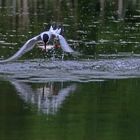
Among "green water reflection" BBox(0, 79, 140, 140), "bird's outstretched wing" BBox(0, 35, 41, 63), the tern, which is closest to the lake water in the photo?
"green water reflection" BBox(0, 79, 140, 140)

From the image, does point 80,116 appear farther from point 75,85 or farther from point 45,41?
point 45,41

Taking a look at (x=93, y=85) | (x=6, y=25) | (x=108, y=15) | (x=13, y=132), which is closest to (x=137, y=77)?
(x=93, y=85)

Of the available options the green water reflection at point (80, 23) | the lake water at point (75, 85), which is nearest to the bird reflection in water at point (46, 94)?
the lake water at point (75, 85)

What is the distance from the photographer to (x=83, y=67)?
2033 cm

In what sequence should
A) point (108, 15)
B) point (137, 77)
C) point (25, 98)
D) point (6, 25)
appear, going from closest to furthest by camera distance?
point (25, 98), point (137, 77), point (6, 25), point (108, 15)

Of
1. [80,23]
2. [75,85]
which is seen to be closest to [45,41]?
[75,85]

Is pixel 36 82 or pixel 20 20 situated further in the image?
pixel 20 20

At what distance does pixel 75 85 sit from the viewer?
17453mm

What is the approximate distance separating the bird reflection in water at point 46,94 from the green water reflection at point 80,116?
0.13 metres

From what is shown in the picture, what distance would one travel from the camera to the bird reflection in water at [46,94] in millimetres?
14695

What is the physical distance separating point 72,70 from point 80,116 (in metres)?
6.14

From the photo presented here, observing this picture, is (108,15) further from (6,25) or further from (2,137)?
(2,137)

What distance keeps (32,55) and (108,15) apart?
54.0ft

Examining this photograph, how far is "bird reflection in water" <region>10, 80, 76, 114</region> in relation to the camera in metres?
14.7
